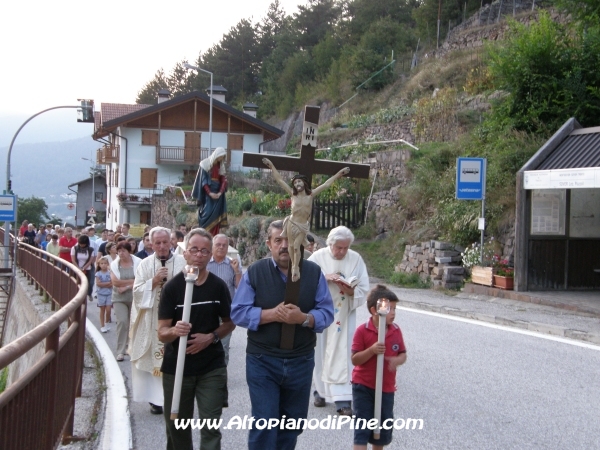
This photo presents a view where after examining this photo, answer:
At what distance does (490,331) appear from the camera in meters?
12.6

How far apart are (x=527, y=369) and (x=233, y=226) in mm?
20935

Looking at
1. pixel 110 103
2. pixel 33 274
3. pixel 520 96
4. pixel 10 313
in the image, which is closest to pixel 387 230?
pixel 520 96

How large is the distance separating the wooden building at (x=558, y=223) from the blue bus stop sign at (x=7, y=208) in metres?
18.1

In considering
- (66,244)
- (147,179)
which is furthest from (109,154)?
(66,244)

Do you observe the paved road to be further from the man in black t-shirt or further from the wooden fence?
the wooden fence

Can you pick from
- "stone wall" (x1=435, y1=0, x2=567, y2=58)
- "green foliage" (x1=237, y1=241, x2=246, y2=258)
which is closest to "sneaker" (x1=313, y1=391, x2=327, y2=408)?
"green foliage" (x1=237, y1=241, x2=246, y2=258)

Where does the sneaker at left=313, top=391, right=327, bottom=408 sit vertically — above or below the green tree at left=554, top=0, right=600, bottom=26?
below

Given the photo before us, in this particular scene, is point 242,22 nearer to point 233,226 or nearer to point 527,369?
point 233,226

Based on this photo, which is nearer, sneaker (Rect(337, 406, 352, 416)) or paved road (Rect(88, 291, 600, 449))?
paved road (Rect(88, 291, 600, 449))

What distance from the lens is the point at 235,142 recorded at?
55.8 meters

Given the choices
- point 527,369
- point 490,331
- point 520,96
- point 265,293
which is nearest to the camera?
point 265,293

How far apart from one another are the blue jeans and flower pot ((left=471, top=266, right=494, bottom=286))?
12776 mm

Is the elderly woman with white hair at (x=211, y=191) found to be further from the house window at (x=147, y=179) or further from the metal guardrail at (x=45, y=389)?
the house window at (x=147, y=179)

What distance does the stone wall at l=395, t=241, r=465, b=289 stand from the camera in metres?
18.8
